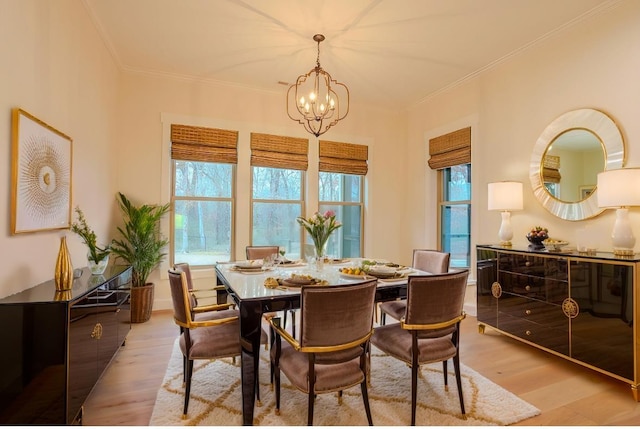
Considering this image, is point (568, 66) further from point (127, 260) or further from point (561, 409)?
point (127, 260)

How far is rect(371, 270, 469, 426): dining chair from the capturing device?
2051 millimetres

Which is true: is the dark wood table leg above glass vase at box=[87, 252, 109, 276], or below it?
below

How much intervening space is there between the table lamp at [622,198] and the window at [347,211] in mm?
3302

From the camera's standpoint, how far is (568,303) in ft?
9.00

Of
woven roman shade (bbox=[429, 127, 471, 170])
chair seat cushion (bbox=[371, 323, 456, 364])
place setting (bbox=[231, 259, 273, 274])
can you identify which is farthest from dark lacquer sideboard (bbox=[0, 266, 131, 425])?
woven roman shade (bbox=[429, 127, 471, 170])

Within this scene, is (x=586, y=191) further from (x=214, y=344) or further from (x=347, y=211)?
(x=214, y=344)

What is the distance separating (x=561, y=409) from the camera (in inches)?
87.0

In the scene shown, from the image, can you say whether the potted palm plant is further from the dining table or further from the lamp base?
the lamp base

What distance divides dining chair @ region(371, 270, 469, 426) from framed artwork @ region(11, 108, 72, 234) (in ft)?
8.06

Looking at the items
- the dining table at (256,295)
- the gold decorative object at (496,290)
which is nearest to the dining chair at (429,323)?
the dining table at (256,295)

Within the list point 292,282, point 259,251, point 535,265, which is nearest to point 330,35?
point 259,251

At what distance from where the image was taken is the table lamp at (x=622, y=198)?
2.53 m

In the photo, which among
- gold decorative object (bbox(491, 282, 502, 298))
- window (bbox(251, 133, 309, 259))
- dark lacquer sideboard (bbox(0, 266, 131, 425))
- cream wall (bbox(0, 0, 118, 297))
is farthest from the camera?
window (bbox(251, 133, 309, 259))

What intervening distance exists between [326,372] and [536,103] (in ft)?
11.7
